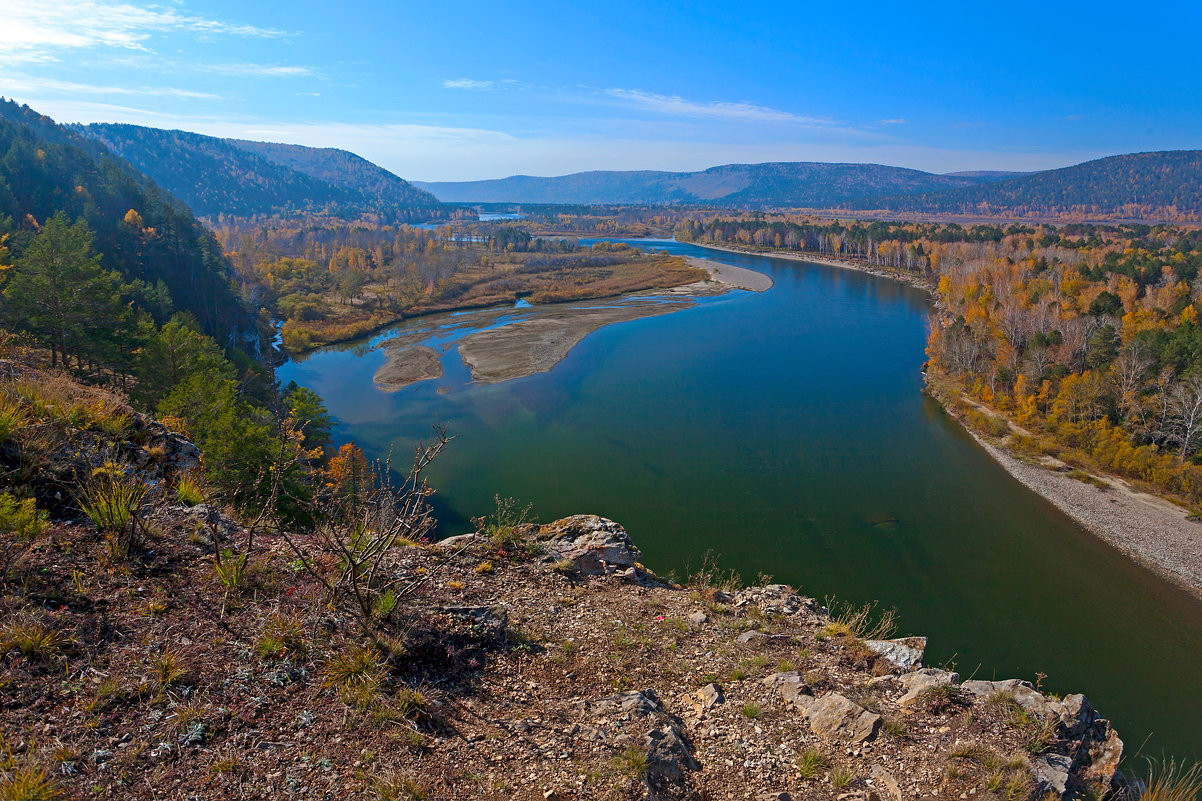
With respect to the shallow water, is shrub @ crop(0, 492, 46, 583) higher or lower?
higher

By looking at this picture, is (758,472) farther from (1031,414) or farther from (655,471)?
(1031,414)

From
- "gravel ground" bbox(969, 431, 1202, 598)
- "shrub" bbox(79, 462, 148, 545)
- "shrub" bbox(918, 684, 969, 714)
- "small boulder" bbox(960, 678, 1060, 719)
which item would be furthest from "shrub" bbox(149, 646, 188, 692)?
"gravel ground" bbox(969, 431, 1202, 598)

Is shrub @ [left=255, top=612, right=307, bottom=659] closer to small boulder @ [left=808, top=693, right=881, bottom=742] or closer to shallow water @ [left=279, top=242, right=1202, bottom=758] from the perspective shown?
small boulder @ [left=808, top=693, right=881, bottom=742]

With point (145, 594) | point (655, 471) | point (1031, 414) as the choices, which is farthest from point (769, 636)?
point (1031, 414)

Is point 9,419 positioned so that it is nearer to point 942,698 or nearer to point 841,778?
point 841,778

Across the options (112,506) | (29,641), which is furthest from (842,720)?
(112,506)

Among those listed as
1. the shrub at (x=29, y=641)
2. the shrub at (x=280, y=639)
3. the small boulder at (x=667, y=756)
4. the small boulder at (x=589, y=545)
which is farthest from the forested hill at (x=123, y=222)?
the small boulder at (x=667, y=756)
